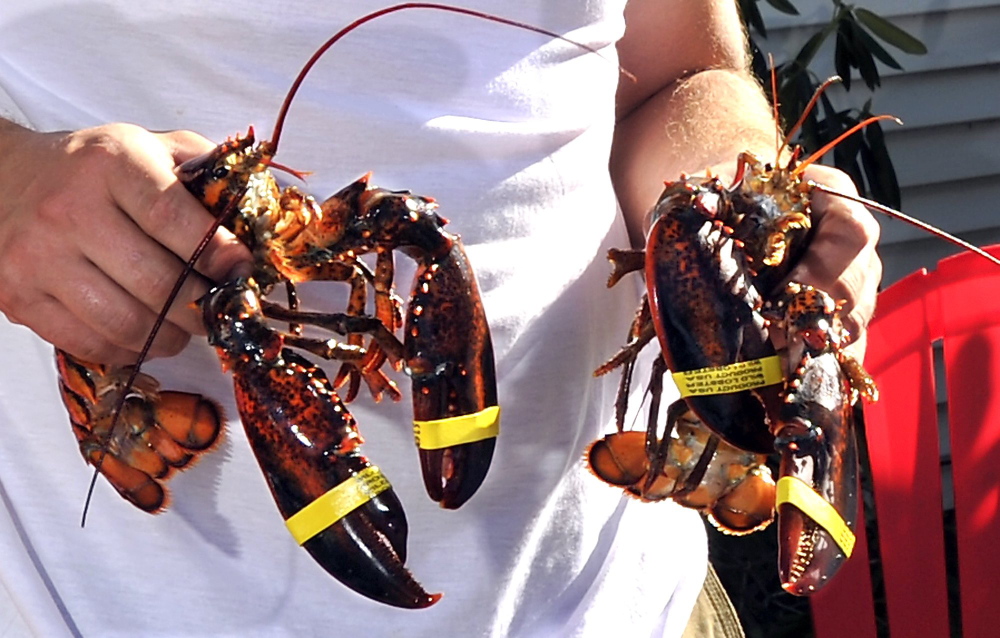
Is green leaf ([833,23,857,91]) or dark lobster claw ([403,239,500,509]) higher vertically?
dark lobster claw ([403,239,500,509])

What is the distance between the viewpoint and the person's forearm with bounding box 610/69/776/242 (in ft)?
3.57

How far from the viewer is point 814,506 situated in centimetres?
74

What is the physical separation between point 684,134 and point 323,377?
551 mm

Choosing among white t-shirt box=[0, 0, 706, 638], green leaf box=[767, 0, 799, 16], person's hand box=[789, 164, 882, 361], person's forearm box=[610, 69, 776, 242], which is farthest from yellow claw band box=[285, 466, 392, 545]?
green leaf box=[767, 0, 799, 16]

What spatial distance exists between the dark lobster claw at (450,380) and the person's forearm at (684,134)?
15.5 inches

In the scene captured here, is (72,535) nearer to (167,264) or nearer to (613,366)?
(167,264)

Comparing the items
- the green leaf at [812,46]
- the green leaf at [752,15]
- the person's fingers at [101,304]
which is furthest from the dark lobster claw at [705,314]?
the green leaf at [812,46]

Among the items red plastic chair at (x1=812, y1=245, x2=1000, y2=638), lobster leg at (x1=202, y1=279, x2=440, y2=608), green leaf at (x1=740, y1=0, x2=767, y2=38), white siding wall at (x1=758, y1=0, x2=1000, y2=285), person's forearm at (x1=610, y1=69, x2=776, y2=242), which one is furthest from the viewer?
white siding wall at (x1=758, y1=0, x2=1000, y2=285)

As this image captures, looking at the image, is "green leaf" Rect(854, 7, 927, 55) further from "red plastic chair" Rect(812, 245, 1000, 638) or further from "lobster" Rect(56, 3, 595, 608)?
"lobster" Rect(56, 3, 595, 608)

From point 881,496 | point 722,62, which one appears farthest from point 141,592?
point 881,496

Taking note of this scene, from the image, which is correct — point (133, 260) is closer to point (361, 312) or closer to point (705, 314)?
point (361, 312)

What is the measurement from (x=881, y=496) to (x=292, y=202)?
38.7 inches

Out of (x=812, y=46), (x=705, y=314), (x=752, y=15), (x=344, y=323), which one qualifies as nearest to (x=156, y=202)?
(x=344, y=323)

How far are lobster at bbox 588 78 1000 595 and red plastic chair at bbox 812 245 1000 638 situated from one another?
0.58m
